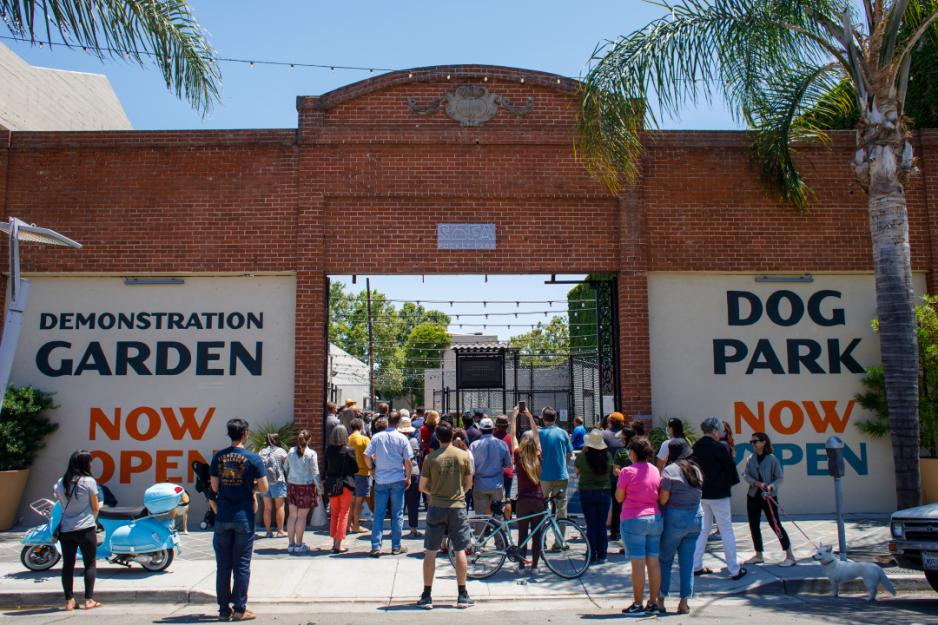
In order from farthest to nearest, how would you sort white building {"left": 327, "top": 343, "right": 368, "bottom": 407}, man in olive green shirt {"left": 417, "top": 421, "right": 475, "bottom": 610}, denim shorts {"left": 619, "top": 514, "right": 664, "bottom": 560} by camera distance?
white building {"left": 327, "top": 343, "right": 368, "bottom": 407}
man in olive green shirt {"left": 417, "top": 421, "right": 475, "bottom": 610}
denim shorts {"left": 619, "top": 514, "right": 664, "bottom": 560}

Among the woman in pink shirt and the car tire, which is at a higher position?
the woman in pink shirt

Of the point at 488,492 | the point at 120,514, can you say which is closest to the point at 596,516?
the point at 488,492

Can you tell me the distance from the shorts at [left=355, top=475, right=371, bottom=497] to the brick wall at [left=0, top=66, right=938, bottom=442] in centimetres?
306

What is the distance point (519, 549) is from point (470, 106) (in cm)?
780

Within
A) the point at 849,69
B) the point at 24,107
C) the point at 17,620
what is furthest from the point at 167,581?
A: the point at 24,107

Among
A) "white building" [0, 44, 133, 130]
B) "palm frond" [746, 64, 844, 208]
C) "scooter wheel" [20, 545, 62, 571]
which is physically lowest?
"scooter wheel" [20, 545, 62, 571]

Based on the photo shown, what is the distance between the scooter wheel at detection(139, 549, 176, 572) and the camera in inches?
382

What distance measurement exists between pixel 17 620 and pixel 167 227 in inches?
294

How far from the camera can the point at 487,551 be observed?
9.54 meters

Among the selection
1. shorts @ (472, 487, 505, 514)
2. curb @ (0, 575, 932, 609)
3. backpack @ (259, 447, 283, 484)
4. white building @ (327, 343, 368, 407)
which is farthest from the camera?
white building @ (327, 343, 368, 407)

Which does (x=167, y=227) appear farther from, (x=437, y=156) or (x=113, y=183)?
(x=437, y=156)

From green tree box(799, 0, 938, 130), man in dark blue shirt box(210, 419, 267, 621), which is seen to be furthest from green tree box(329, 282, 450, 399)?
man in dark blue shirt box(210, 419, 267, 621)

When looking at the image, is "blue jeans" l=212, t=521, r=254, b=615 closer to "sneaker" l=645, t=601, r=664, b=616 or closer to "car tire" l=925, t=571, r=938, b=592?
"sneaker" l=645, t=601, r=664, b=616

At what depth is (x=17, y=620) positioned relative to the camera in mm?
7973
